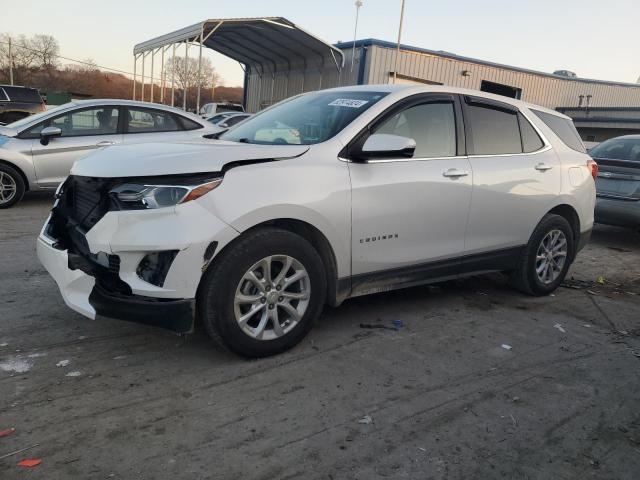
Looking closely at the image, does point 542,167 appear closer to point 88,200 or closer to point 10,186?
point 88,200

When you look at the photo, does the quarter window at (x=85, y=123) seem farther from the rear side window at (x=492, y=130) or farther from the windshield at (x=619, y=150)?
the windshield at (x=619, y=150)

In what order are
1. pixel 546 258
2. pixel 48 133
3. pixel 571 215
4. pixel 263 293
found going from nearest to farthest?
pixel 263 293, pixel 546 258, pixel 571 215, pixel 48 133

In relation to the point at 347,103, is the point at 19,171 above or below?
below

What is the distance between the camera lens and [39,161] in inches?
299

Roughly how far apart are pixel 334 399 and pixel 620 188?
645 centimetres

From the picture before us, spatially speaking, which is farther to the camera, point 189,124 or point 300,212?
point 189,124

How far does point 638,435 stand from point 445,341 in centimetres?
134

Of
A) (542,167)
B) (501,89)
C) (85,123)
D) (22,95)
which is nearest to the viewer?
(542,167)

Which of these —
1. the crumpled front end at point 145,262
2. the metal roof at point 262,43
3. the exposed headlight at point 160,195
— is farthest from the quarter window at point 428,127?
the metal roof at point 262,43

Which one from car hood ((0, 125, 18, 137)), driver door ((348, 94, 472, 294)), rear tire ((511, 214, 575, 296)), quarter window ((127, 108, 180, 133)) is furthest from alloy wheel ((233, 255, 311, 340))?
car hood ((0, 125, 18, 137))

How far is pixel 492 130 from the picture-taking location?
14.6 feet

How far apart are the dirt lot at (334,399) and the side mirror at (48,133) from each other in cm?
376

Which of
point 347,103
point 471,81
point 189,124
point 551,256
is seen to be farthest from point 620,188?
point 471,81

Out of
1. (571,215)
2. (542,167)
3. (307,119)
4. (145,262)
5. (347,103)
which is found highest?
(347,103)
